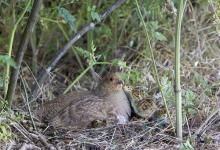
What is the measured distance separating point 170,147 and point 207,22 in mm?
2971

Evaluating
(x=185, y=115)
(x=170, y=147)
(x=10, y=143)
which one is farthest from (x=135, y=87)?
(x=10, y=143)

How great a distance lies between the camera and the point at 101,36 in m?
7.23

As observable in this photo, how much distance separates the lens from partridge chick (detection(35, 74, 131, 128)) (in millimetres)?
5426

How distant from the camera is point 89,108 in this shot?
18.0 ft

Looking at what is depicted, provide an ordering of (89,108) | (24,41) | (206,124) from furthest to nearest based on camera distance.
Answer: (89,108), (206,124), (24,41)

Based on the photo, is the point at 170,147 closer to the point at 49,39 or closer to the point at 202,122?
the point at 202,122

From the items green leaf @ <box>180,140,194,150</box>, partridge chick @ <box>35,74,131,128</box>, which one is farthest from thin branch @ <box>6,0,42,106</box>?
green leaf @ <box>180,140,194,150</box>

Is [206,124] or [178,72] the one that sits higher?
[178,72]

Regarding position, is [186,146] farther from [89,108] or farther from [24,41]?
[24,41]

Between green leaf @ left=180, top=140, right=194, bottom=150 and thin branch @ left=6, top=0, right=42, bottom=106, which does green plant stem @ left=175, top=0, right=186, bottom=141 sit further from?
thin branch @ left=6, top=0, right=42, bottom=106

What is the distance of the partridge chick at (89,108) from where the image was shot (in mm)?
5426

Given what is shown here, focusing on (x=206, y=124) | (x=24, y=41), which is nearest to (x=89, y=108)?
(x=24, y=41)

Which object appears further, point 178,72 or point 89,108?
point 89,108

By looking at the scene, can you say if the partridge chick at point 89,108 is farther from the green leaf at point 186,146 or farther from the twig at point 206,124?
the green leaf at point 186,146
